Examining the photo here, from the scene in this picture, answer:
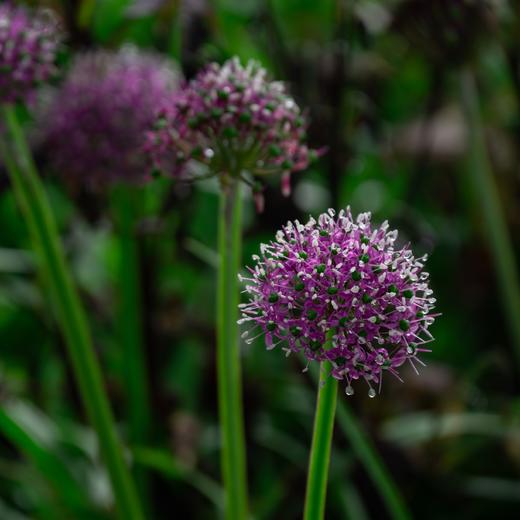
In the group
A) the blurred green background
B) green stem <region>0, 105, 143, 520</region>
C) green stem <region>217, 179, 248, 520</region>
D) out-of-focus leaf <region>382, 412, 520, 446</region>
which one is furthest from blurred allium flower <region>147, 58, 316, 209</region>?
out-of-focus leaf <region>382, 412, 520, 446</region>

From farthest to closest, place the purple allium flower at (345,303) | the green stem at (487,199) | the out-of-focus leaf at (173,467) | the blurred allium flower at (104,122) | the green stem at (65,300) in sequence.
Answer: the green stem at (487,199) → the out-of-focus leaf at (173,467) → the blurred allium flower at (104,122) → the green stem at (65,300) → the purple allium flower at (345,303)

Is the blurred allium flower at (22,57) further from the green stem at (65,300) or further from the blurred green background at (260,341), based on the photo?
the blurred green background at (260,341)

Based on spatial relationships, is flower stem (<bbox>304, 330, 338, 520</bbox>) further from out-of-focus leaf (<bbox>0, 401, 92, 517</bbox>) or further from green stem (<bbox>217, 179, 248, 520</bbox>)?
out-of-focus leaf (<bbox>0, 401, 92, 517</bbox>)

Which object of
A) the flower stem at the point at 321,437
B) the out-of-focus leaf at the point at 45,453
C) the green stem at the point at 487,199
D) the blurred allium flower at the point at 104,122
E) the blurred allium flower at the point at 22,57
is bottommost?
the flower stem at the point at 321,437

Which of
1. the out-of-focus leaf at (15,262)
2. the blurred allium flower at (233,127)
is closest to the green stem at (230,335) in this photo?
the blurred allium flower at (233,127)

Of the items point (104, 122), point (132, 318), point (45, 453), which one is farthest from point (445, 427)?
point (104, 122)

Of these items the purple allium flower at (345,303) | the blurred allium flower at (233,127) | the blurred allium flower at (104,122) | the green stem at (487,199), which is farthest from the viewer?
the green stem at (487,199)
